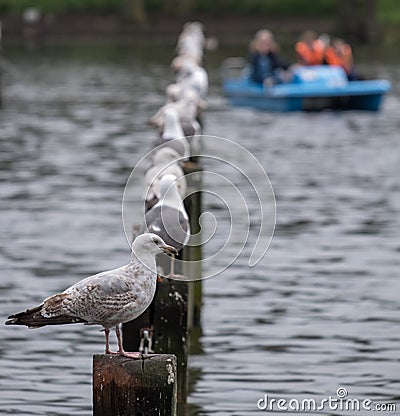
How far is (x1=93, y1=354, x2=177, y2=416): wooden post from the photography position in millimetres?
6453

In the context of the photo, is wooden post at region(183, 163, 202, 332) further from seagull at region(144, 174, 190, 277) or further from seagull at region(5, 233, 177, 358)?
seagull at region(5, 233, 177, 358)

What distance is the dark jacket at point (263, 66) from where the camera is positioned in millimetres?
28484

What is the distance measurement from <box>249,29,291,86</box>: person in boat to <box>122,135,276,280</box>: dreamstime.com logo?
20.0 ft

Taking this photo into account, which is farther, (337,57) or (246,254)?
(337,57)

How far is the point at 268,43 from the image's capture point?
28.7m

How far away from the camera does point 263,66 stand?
28469 millimetres

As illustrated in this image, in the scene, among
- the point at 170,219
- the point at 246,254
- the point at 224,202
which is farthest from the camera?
the point at 224,202

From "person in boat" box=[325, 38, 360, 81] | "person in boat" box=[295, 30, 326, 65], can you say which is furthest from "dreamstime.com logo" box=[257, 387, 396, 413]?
"person in boat" box=[325, 38, 360, 81]

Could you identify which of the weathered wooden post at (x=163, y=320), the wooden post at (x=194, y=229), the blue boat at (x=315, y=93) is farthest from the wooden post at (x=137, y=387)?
the blue boat at (x=315, y=93)

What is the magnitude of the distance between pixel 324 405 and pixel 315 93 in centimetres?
1862

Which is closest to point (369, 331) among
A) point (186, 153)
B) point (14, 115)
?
point (186, 153)

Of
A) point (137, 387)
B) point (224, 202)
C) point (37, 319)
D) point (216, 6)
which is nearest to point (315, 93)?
point (224, 202)

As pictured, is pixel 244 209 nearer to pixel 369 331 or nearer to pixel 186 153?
pixel 186 153

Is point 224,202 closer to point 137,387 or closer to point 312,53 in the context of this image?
point 137,387
